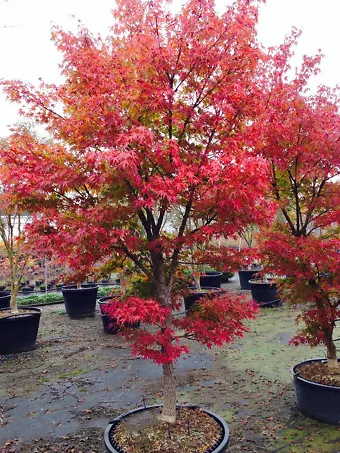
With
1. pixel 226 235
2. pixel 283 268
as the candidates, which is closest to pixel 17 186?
pixel 226 235

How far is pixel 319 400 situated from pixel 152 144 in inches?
→ 115

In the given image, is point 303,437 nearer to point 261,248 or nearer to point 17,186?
point 261,248

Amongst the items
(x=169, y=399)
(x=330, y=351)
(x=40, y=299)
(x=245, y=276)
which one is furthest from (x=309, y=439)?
(x=40, y=299)

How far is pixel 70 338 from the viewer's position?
7648 millimetres

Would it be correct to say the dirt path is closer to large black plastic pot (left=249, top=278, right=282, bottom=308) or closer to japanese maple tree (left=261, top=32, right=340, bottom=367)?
japanese maple tree (left=261, top=32, right=340, bottom=367)

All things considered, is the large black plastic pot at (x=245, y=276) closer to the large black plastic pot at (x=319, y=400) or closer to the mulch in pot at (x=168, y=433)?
the large black plastic pot at (x=319, y=400)

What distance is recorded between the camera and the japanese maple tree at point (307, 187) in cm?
386

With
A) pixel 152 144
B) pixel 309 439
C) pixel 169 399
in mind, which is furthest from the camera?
pixel 309 439

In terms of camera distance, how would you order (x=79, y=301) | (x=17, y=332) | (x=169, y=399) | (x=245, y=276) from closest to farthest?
(x=169, y=399) < (x=17, y=332) < (x=79, y=301) < (x=245, y=276)

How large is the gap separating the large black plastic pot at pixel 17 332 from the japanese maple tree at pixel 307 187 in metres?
4.44

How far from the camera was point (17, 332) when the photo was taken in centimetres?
673

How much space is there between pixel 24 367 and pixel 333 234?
15.6 feet

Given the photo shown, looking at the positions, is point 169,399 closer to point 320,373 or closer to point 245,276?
point 320,373

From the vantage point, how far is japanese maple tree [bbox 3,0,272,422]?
2844 mm
